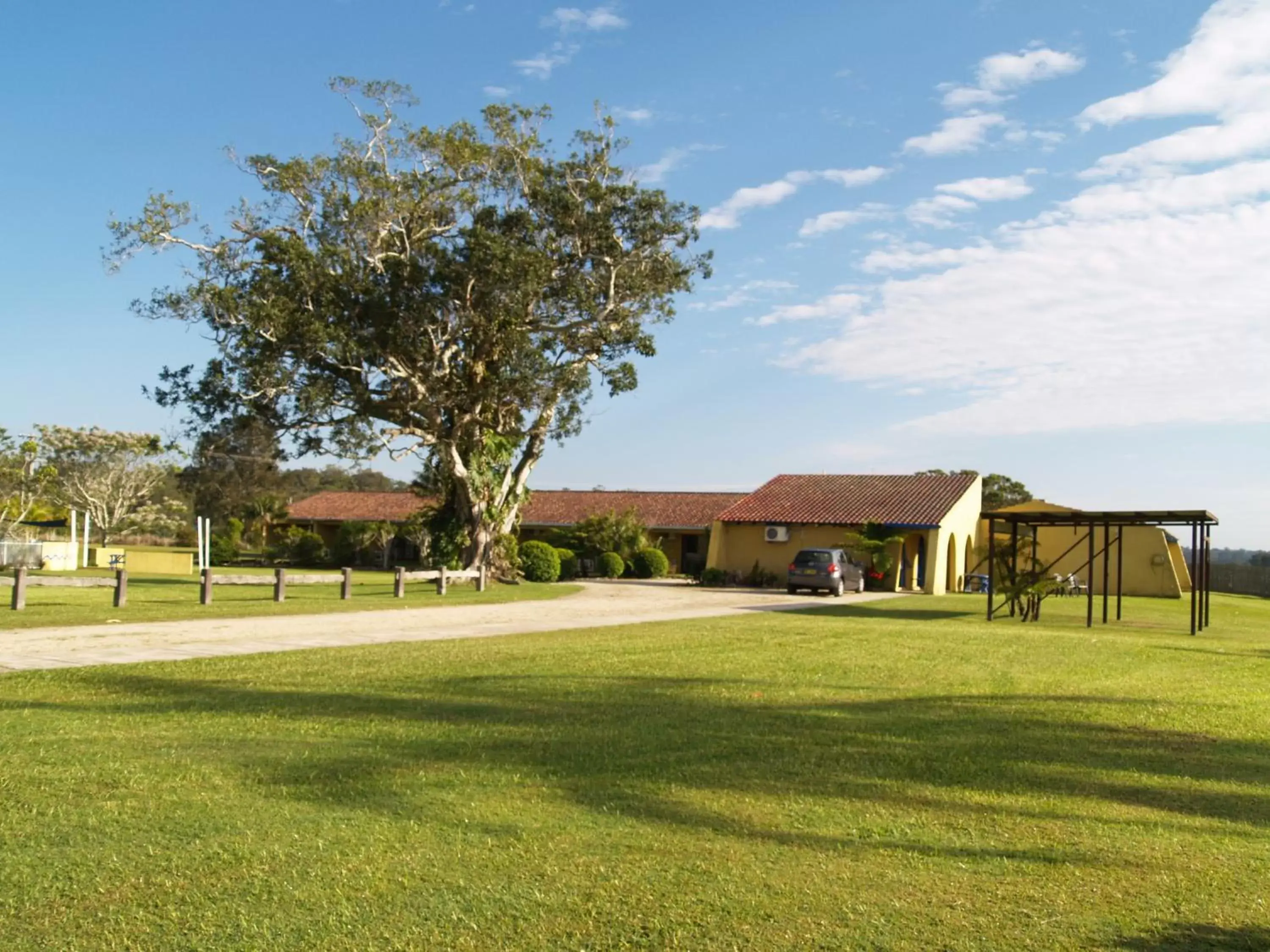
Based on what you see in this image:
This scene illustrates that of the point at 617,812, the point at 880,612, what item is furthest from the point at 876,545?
the point at 617,812

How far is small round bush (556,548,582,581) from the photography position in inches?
1582

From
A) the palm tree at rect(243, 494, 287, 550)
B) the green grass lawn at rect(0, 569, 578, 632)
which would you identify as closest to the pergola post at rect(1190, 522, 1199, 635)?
the green grass lawn at rect(0, 569, 578, 632)

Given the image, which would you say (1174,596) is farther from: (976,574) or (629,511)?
(629,511)

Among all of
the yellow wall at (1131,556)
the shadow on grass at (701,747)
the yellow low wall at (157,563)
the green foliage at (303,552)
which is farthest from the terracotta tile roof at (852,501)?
the shadow on grass at (701,747)

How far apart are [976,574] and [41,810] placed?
4007 centimetres

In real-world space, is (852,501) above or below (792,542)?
above

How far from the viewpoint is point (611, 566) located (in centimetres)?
4203

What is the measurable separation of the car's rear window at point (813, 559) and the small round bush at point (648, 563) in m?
9.74

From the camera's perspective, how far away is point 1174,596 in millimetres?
39781

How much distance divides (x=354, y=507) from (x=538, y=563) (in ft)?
78.7

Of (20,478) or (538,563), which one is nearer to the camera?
(538,563)

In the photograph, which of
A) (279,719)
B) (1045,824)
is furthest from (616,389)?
(1045,824)

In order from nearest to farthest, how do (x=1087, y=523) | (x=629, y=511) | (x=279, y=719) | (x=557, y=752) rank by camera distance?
(x=557, y=752), (x=279, y=719), (x=1087, y=523), (x=629, y=511)

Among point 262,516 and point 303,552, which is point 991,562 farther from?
point 262,516
